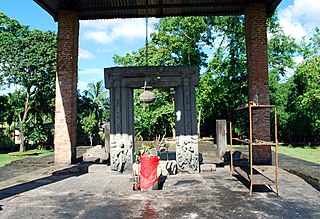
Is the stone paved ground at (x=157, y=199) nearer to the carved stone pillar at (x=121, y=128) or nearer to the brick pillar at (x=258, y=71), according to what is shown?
the carved stone pillar at (x=121, y=128)

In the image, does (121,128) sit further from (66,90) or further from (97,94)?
(97,94)

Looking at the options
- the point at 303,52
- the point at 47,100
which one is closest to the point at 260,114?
the point at 303,52

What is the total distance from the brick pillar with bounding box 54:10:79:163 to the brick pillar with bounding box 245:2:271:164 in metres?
6.63

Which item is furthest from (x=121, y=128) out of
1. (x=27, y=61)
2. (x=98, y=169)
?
(x=27, y=61)

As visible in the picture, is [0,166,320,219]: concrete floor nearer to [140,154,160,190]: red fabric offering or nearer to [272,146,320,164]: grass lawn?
[140,154,160,190]: red fabric offering

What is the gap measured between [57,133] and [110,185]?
4.20 meters

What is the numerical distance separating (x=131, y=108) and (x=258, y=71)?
188 inches

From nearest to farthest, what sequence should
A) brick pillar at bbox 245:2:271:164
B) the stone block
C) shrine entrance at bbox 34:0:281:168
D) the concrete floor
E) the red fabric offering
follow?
the concrete floor → the red fabric offering → shrine entrance at bbox 34:0:281:168 → the stone block → brick pillar at bbox 245:2:271:164

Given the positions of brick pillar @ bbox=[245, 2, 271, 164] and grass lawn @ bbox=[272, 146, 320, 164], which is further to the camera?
grass lawn @ bbox=[272, 146, 320, 164]

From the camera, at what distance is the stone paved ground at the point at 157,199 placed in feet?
15.0

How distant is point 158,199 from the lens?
5422mm

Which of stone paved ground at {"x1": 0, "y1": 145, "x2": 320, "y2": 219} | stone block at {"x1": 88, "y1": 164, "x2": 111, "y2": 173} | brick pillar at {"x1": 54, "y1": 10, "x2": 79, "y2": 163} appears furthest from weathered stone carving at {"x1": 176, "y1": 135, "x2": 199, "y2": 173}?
brick pillar at {"x1": 54, "y1": 10, "x2": 79, "y2": 163}

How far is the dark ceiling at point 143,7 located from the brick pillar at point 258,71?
614 mm

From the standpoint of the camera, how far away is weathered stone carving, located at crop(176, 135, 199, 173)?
8258 millimetres
